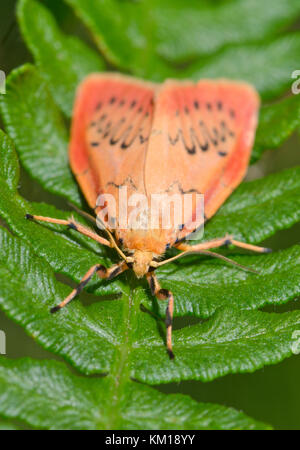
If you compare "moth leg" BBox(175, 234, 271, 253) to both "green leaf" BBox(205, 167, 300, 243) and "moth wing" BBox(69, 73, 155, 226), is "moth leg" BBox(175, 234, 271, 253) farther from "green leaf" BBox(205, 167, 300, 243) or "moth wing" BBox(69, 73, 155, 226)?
"moth wing" BBox(69, 73, 155, 226)

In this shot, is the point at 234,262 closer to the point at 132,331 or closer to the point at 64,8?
Result: the point at 132,331

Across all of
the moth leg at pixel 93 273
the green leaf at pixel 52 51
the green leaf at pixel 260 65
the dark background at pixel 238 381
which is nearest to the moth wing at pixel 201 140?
the green leaf at pixel 260 65

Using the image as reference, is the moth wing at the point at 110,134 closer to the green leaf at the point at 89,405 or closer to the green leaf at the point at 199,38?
the green leaf at the point at 199,38

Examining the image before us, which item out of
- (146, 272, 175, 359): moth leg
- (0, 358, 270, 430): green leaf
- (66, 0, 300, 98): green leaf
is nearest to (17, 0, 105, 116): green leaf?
(66, 0, 300, 98): green leaf

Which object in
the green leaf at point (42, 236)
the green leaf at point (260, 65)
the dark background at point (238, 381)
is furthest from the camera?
the green leaf at point (260, 65)

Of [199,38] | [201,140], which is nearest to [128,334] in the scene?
[201,140]

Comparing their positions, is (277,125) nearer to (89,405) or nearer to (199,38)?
(199,38)
